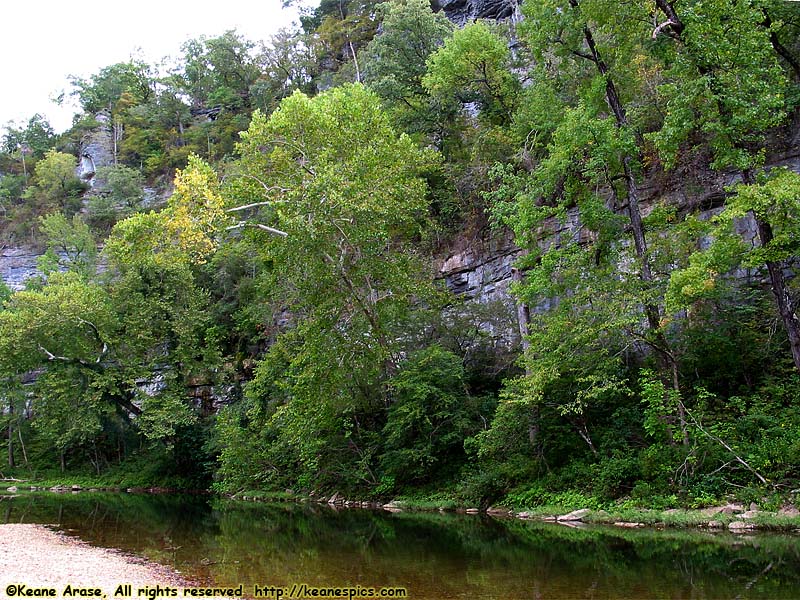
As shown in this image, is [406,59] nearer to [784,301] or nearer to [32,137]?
[784,301]

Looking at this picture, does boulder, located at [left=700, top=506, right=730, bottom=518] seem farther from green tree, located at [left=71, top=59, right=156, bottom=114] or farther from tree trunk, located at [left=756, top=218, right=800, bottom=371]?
green tree, located at [left=71, top=59, right=156, bottom=114]

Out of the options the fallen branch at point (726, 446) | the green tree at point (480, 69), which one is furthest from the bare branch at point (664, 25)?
the green tree at point (480, 69)

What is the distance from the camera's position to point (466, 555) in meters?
11.0

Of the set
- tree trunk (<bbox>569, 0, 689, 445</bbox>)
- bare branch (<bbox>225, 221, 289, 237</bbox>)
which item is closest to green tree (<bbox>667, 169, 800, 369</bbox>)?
tree trunk (<bbox>569, 0, 689, 445</bbox>)

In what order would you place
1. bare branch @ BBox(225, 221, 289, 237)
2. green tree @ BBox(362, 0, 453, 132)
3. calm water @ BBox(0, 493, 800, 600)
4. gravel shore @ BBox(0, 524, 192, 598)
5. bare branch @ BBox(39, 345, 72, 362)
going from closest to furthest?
calm water @ BBox(0, 493, 800, 600), gravel shore @ BBox(0, 524, 192, 598), bare branch @ BBox(225, 221, 289, 237), green tree @ BBox(362, 0, 453, 132), bare branch @ BBox(39, 345, 72, 362)

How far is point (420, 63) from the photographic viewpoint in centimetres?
2914

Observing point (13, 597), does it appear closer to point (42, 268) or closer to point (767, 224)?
point (767, 224)

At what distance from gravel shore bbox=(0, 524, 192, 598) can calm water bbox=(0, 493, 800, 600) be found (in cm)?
61

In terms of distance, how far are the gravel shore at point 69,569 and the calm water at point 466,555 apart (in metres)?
0.61

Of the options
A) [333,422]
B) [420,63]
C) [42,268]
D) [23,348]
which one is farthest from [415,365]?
[42,268]

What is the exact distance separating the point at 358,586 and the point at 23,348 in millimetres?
30198

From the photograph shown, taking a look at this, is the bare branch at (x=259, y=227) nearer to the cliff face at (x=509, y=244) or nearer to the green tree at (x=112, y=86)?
the cliff face at (x=509, y=244)

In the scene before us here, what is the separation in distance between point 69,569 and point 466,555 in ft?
21.3

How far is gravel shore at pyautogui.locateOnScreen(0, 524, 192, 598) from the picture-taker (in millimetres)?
8594
